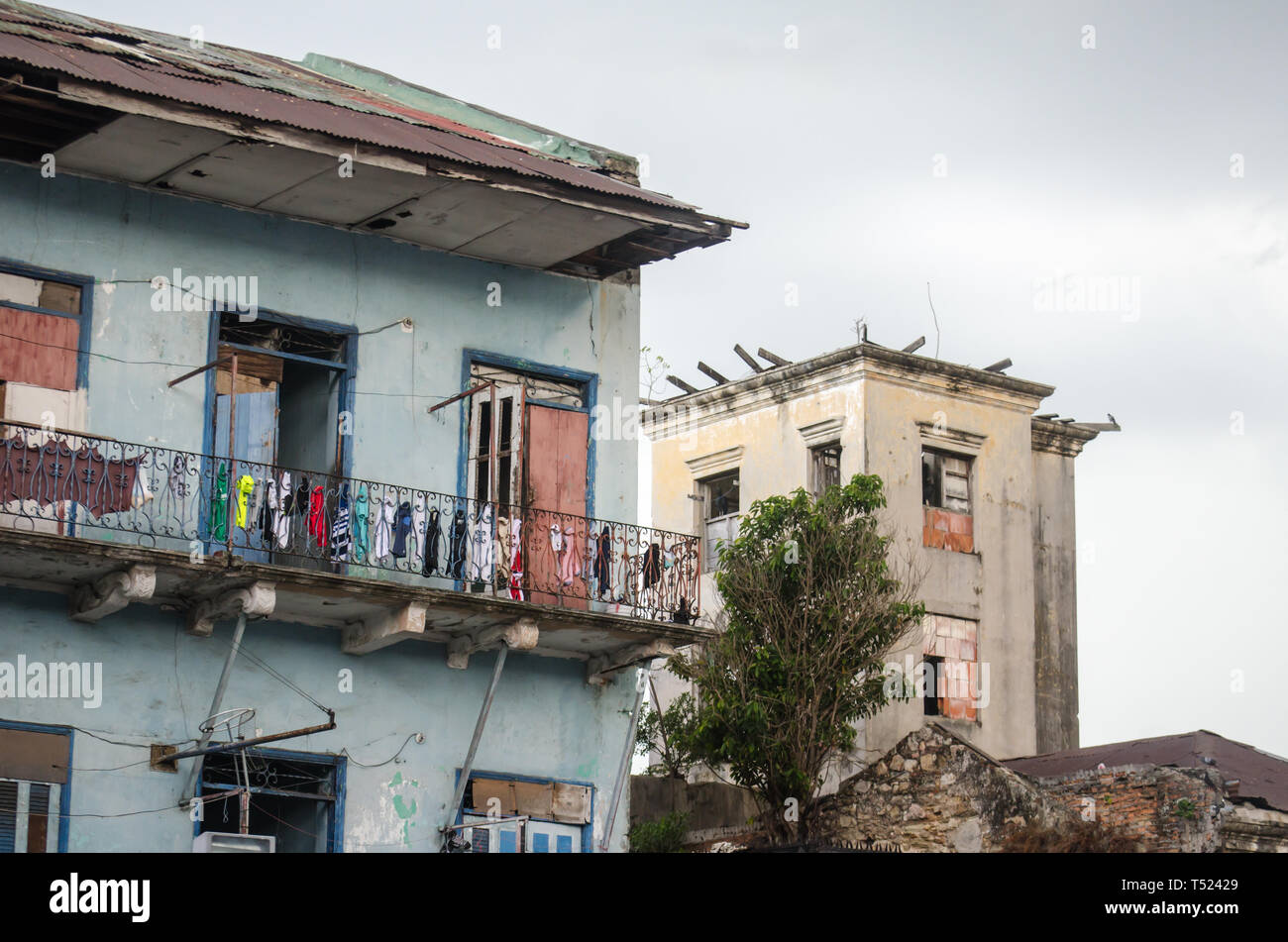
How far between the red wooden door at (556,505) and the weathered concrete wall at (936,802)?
22.3 feet

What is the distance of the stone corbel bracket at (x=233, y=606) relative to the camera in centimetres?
1481

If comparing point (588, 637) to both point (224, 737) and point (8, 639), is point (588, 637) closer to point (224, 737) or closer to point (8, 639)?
point (224, 737)

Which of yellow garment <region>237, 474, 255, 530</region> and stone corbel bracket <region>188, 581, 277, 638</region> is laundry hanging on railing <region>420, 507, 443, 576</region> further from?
yellow garment <region>237, 474, 255, 530</region>

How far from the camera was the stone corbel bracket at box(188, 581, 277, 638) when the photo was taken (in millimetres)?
14812

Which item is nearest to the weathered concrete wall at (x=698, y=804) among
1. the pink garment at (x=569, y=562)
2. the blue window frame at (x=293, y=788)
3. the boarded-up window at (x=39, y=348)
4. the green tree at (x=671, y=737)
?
the green tree at (x=671, y=737)

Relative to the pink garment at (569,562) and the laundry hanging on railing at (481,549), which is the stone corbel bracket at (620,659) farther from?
the laundry hanging on railing at (481,549)

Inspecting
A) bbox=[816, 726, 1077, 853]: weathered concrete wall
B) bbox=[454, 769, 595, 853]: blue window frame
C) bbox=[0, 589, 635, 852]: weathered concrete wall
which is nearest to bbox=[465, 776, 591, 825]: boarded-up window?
bbox=[454, 769, 595, 853]: blue window frame

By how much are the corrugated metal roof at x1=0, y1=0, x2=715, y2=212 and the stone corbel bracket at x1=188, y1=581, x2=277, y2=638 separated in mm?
3694

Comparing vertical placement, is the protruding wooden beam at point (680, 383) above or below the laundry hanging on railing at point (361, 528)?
above

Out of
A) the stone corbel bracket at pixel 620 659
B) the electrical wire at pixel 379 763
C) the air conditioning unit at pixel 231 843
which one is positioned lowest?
the air conditioning unit at pixel 231 843

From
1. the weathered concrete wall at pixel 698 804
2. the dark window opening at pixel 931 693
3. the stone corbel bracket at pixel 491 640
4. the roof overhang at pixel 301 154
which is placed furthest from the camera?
the dark window opening at pixel 931 693

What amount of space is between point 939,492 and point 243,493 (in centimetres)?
1638

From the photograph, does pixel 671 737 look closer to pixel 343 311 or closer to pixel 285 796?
pixel 285 796
